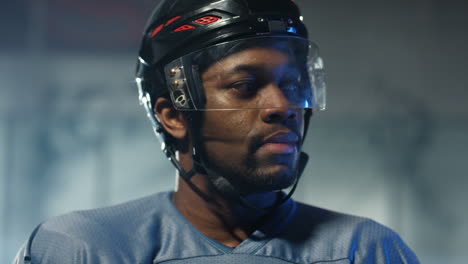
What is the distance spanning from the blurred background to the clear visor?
137 centimetres

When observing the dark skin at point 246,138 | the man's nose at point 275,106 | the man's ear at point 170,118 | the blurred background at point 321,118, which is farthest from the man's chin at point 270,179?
the blurred background at point 321,118

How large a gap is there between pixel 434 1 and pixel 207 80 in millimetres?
1946

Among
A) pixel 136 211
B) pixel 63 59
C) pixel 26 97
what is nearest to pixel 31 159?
pixel 26 97

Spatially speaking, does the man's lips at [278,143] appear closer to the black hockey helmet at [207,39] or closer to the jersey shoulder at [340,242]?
the black hockey helmet at [207,39]

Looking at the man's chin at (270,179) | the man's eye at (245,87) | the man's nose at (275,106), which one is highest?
the man's eye at (245,87)

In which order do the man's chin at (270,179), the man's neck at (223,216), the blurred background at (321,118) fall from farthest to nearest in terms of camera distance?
1. the blurred background at (321,118)
2. the man's neck at (223,216)
3. the man's chin at (270,179)

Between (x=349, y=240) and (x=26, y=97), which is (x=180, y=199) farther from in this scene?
(x=26, y=97)

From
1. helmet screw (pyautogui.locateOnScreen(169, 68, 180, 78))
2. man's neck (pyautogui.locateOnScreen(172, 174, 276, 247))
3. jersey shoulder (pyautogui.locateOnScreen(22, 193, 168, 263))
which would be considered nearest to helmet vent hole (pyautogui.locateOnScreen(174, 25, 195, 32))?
helmet screw (pyautogui.locateOnScreen(169, 68, 180, 78))

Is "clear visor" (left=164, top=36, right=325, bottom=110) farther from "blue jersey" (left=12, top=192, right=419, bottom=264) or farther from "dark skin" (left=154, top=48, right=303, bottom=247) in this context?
"blue jersey" (left=12, top=192, right=419, bottom=264)

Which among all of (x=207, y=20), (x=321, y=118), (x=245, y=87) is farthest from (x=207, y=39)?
(x=321, y=118)

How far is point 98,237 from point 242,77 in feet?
1.79

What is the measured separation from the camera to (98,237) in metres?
1.27

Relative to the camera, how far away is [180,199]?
141 cm

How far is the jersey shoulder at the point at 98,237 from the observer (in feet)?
4.03
